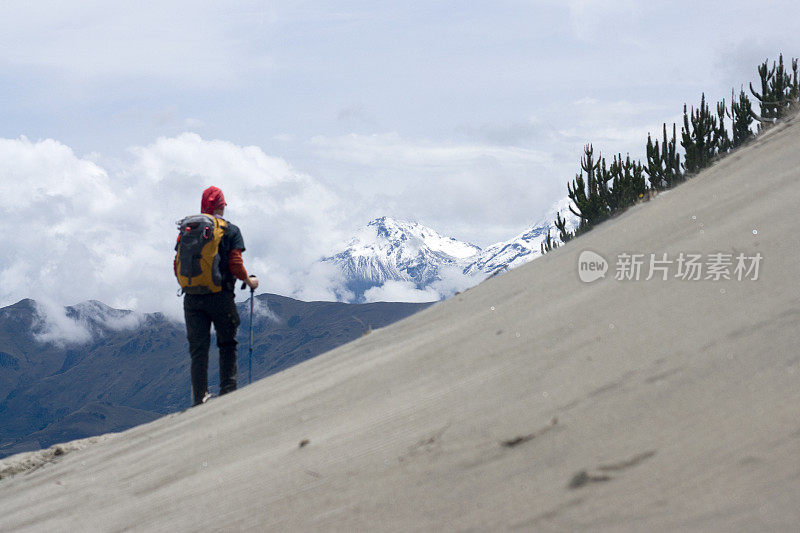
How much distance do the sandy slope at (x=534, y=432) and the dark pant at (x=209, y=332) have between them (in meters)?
1.48

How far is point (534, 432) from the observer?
230 centimetres

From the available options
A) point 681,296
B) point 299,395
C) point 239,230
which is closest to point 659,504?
point 681,296

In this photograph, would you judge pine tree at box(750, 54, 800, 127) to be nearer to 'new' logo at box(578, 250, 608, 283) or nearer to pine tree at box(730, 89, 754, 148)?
pine tree at box(730, 89, 754, 148)

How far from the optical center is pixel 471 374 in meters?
3.09

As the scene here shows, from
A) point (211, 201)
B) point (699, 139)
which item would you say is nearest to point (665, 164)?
point (699, 139)

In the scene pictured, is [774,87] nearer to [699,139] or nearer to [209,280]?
[699,139]

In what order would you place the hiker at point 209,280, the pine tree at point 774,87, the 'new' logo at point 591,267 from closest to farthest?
the 'new' logo at point 591,267
the hiker at point 209,280
the pine tree at point 774,87

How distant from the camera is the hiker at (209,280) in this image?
18.4 ft

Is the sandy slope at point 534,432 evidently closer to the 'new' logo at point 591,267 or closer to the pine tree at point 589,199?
the 'new' logo at point 591,267

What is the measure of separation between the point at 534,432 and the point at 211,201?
406 cm

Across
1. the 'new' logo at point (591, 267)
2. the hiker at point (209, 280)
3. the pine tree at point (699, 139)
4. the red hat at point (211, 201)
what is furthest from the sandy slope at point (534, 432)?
the pine tree at point (699, 139)

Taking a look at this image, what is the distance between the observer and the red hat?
584cm

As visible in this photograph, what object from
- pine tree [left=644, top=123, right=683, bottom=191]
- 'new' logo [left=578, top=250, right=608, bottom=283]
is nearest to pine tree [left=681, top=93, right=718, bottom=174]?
pine tree [left=644, top=123, right=683, bottom=191]

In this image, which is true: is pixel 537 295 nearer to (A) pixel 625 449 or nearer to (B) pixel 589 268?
(B) pixel 589 268
